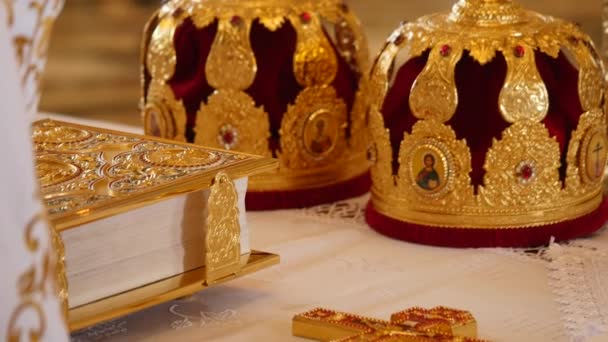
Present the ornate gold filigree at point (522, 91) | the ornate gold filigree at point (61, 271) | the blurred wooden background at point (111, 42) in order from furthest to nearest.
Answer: the blurred wooden background at point (111, 42) → the ornate gold filigree at point (522, 91) → the ornate gold filigree at point (61, 271)

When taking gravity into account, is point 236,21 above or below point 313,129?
above

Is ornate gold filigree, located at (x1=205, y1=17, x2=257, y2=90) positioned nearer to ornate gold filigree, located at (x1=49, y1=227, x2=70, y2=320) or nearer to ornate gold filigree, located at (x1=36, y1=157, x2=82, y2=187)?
ornate gold filigree, located at (x1=36, y1=157, x2=82, y2=187)

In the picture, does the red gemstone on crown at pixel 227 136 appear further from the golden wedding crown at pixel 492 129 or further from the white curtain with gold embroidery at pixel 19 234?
the white curtain with gold embroidery at pixel 19 234

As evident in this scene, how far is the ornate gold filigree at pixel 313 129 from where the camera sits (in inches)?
52.7

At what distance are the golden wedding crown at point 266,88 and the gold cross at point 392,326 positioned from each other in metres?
0.42

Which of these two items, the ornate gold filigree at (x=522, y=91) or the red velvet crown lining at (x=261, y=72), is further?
the red velvet crown lining at (x=261, y=72)

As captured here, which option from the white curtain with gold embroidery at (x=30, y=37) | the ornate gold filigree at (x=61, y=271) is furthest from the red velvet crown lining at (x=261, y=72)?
the white curtain with gold embroidery at (x=30, y=37)

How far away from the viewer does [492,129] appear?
1175 millimetres

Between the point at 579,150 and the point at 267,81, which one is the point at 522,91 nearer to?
the point at 579,150

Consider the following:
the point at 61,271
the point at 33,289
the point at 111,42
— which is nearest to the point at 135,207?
the point at 61,271

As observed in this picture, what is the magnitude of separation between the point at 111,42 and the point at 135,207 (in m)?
3.74

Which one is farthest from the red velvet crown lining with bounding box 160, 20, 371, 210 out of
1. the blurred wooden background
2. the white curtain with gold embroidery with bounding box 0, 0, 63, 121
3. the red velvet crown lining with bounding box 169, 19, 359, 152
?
the blurred wooden background

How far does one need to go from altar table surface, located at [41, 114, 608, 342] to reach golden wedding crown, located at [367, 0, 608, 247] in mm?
36

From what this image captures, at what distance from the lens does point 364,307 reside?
3.34 feet
